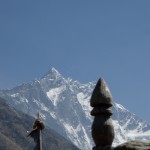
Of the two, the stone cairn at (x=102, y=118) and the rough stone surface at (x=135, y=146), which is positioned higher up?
the stone cairn at (x=102, y=118)

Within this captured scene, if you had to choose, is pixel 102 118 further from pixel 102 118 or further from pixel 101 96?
pixel 101 96

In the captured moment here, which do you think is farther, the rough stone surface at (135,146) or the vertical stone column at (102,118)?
the vertical stone column at (102,118)

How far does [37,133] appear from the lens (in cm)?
1378

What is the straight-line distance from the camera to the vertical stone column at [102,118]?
8734 mm

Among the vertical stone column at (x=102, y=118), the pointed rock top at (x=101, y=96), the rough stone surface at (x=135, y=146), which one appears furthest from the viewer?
the pointed rock top at (x=101, y=96)

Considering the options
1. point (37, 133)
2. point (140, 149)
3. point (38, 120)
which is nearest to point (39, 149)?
point (37, 133)

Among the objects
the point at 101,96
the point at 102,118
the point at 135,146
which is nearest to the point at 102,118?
the point at 102,118

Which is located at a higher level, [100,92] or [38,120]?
[38,120]

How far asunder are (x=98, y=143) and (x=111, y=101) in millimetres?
788

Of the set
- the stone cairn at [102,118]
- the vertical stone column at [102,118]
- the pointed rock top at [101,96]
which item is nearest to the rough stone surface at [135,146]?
the stone cairn at [102,118]

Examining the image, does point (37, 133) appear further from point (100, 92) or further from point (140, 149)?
point (140, 149)

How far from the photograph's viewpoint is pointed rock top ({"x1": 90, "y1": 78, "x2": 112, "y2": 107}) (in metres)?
8.90

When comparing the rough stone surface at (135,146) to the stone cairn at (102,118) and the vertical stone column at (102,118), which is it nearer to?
the stone cairn at (102,118)

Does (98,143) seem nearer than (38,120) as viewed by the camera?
Yes
